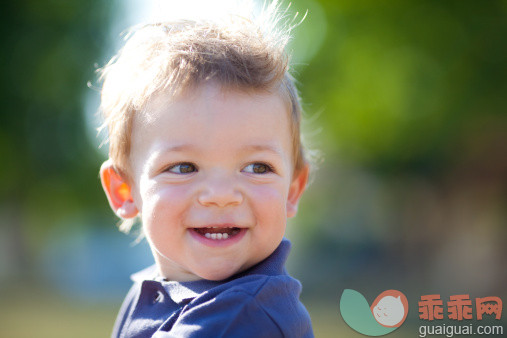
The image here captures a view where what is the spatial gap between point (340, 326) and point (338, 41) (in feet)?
28.3

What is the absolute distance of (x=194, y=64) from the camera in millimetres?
2189

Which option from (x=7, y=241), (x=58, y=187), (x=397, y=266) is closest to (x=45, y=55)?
(x=58, y=187)

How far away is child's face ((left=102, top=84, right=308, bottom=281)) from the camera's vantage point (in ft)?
6.83

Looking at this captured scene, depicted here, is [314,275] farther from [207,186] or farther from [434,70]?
[207,186]

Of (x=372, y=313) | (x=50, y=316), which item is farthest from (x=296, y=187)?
(x=50, y=316)

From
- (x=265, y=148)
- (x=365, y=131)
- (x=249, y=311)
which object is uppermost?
(x=365, y=131)

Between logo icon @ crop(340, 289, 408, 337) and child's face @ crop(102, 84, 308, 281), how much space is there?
0.65 m

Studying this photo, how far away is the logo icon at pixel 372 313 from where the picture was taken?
2660 mm

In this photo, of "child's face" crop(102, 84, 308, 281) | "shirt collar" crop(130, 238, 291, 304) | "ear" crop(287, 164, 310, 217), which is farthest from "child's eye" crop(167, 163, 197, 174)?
"ear" crop(287, 164, 310, 217)

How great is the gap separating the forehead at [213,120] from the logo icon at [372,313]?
2.92ft

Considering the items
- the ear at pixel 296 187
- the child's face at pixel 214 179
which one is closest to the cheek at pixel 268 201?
the child's face at pixel 214 179

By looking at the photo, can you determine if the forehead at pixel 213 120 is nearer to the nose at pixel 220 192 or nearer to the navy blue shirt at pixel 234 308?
the nose at pixel 220 192

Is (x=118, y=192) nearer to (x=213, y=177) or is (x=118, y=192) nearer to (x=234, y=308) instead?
(x=213, y=177)

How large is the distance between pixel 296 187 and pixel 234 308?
0.91 metres
